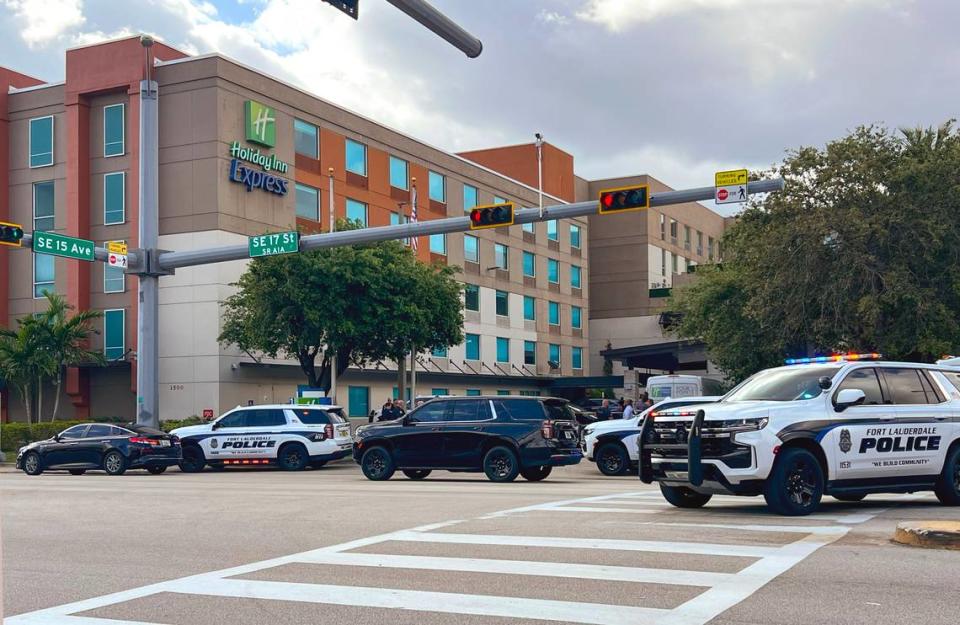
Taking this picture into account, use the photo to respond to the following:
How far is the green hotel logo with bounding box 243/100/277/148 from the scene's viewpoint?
147ft

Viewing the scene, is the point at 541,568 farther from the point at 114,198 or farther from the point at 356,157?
the point at 356,157

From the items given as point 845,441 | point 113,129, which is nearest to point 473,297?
point 113,129

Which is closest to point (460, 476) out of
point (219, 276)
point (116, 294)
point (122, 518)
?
point (122, 518)

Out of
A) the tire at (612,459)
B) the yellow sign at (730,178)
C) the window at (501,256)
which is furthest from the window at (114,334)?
the yellow sign at (730,178)

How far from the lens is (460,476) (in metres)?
23.4

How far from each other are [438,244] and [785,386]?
46.8m

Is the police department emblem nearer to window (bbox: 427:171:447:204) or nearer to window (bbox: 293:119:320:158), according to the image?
window (bbox: 293:119:320:158)

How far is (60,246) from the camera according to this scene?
26875 millimetres

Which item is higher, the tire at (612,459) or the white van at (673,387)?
the white van at (673,387)

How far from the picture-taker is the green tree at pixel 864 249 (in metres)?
31.9

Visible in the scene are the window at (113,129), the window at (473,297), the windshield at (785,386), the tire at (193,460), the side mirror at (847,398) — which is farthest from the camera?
the window at (473,297)

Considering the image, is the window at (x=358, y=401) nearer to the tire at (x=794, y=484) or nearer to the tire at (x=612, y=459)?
the tire at (x=612, y=459)

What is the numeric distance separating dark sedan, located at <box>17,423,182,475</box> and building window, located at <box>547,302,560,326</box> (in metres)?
45.9

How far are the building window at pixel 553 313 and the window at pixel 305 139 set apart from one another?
26173 millimetres
